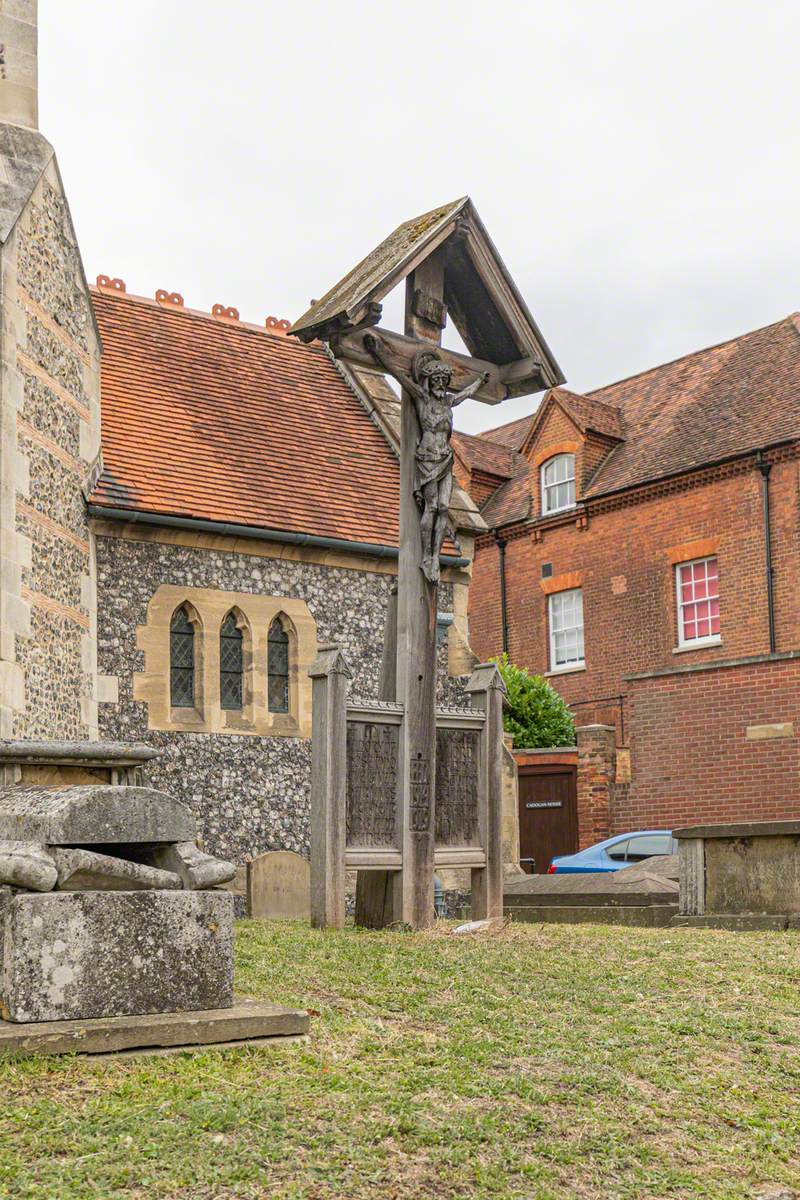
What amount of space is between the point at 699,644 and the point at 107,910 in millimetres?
21815

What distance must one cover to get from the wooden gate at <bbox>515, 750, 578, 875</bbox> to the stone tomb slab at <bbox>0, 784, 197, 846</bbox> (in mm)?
17701

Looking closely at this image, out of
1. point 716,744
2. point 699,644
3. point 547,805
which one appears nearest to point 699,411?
point 699,644

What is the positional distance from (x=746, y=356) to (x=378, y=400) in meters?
10.6

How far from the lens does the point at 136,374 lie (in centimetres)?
1923

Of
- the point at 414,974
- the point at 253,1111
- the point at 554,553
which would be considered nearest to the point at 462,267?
the point at 414,974

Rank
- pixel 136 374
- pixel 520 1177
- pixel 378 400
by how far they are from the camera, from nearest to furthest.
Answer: pixel 520 1177 < pixel 136 374 < pixel 378 400

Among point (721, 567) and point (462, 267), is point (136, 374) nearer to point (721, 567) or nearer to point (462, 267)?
point (462, 267)

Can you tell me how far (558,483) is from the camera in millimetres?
29922

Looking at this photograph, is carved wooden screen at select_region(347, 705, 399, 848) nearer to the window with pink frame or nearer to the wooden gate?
the wooden gate

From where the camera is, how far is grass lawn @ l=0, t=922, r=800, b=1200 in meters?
4.32

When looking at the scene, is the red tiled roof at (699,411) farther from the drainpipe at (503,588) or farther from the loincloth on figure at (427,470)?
the loincloth on figure at (427,470)

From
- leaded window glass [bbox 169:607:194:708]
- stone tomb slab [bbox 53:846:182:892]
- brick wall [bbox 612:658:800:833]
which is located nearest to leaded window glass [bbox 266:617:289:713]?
leaded window glass [bbox 169:607:194:708]

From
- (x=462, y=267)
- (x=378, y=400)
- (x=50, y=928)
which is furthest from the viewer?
(x=378, y=400)

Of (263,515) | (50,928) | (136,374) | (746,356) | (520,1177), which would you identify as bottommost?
(520,1177)
